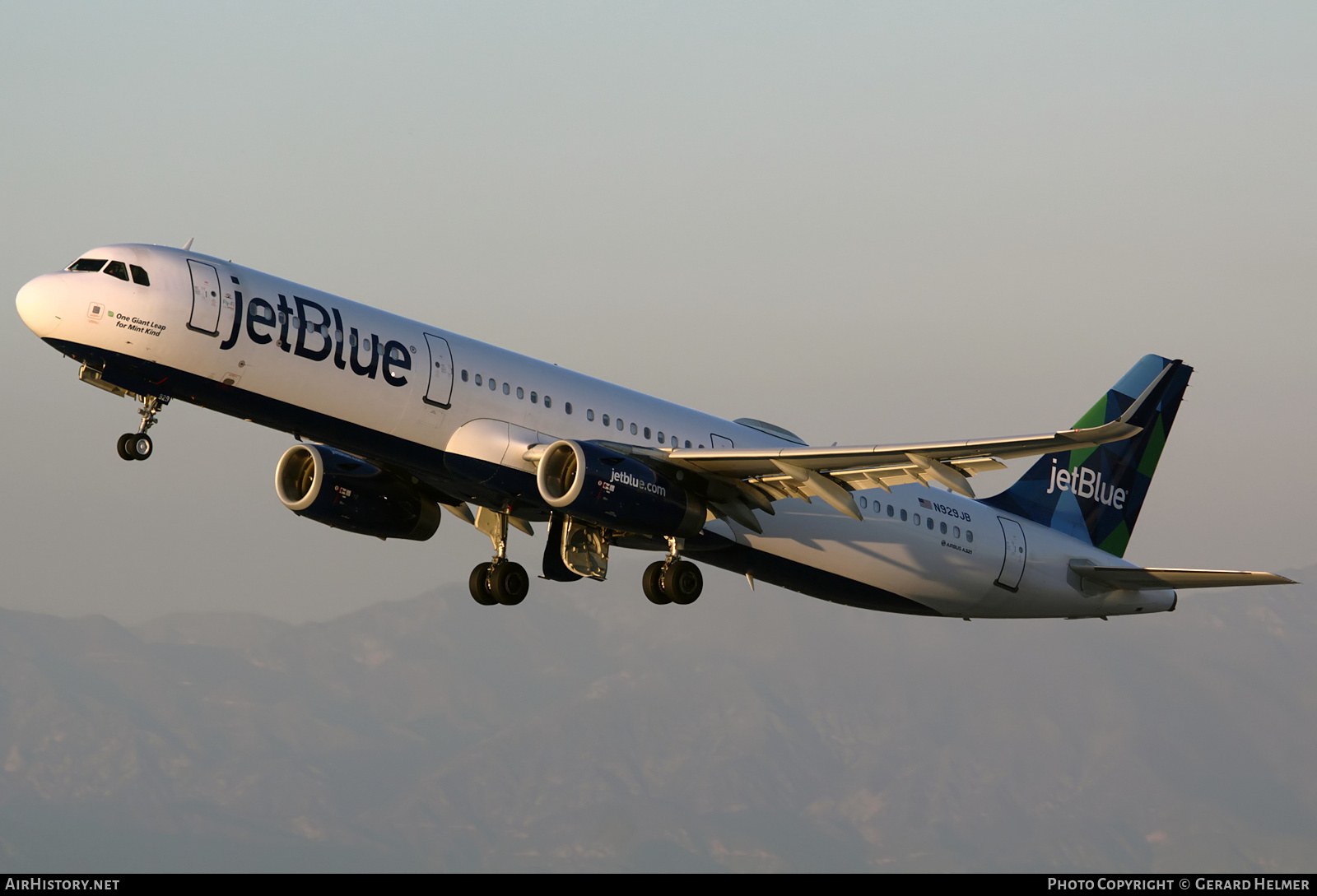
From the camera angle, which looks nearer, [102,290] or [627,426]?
[102,290]

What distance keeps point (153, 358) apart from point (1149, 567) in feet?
93.0

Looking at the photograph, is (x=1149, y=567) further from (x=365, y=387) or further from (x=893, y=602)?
(x=365, y=387)

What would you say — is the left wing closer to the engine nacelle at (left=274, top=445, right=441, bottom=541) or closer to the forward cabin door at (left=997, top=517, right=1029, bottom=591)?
the engine nacelle at (left=274, top=445, right=441, bottom=541)

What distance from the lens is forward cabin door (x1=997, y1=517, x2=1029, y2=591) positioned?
46875mm

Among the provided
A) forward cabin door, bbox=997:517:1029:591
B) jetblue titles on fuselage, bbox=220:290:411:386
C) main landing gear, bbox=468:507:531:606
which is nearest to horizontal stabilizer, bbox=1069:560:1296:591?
forward cabin door, bbox=997:517:1029:591

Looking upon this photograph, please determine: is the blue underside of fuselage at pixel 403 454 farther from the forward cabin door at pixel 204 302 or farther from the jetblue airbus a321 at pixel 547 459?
the forward cabin door at pixel 204 302

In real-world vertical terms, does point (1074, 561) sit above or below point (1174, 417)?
Answer: below

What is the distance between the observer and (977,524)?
46.7 m

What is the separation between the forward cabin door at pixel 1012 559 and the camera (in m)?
46.9

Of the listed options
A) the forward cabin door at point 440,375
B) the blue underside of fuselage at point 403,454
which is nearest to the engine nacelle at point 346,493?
the blue underside of fuselage at point 403,454

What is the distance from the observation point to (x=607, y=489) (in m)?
36.9

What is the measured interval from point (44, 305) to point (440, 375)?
8573 mm

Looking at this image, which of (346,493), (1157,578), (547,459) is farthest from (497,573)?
(1157,578)
